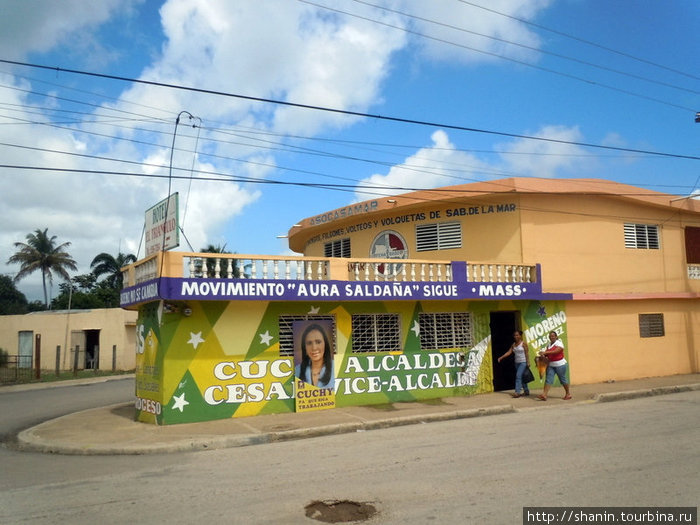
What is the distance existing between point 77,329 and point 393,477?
27284 millimetres

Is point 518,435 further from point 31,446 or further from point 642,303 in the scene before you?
point 642,303

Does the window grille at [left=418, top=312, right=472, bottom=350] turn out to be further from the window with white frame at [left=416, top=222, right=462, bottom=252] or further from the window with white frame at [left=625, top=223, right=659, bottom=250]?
the window with white frame at [left=625, top=223, right=659, bottom=250]

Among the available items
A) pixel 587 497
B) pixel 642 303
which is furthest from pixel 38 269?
pixel 587 497

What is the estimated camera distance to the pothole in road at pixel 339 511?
217 inches

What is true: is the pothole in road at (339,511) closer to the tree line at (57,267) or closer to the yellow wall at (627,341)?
the yellow wall at (627,341)

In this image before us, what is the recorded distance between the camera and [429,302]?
14.0 m

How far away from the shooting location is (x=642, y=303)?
17.2 metres

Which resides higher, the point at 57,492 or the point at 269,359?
the point at 269,359

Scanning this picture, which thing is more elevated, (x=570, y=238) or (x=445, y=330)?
(x=570, y=238)

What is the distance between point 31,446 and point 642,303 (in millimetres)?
15625

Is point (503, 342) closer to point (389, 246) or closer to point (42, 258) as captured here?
point (389, 246)

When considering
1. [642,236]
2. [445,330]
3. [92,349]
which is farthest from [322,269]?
[92,349]

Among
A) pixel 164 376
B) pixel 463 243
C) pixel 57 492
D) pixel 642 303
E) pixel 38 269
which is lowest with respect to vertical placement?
pixel 57 492

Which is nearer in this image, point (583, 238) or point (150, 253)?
point (150, 253)
